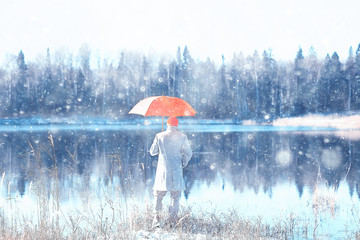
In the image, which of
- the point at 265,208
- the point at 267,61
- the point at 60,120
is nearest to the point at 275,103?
the point at 267,61

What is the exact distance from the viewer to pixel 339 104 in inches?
2456

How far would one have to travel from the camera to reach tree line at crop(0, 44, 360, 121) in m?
56.9

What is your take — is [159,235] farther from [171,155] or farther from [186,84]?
[186,84]

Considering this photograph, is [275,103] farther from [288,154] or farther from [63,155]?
[63,155]

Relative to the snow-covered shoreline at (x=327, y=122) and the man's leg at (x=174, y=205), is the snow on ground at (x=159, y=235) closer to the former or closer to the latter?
the man's leg at (x=174, y=205)

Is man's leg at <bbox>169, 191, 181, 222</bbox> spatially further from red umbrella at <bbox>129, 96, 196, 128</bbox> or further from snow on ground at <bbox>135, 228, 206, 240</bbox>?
red umbrella at <bbox>129, 96, 196, 128</bbox>

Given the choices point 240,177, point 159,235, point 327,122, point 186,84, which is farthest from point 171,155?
point 186,84

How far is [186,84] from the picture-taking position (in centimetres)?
6231

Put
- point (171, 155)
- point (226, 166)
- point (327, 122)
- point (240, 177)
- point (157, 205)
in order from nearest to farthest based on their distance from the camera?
point (171, 155) < point (157, 205) < point (240, 177) < point (226, 166) < point (327, 122)

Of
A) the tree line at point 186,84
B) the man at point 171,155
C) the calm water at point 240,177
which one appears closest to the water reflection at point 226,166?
the calm water at point 240,177

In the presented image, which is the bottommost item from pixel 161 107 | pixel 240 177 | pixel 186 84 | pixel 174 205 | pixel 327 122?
pixel 240 177

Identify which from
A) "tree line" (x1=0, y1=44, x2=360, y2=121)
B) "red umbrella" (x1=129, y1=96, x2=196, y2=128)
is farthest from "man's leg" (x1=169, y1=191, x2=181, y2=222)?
"tree line" (x1=0, y1=44, x2=360, y2=121)

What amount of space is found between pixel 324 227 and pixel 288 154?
14.6 meters

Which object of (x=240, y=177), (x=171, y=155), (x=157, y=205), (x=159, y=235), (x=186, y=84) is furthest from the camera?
(x=186, y=84)
